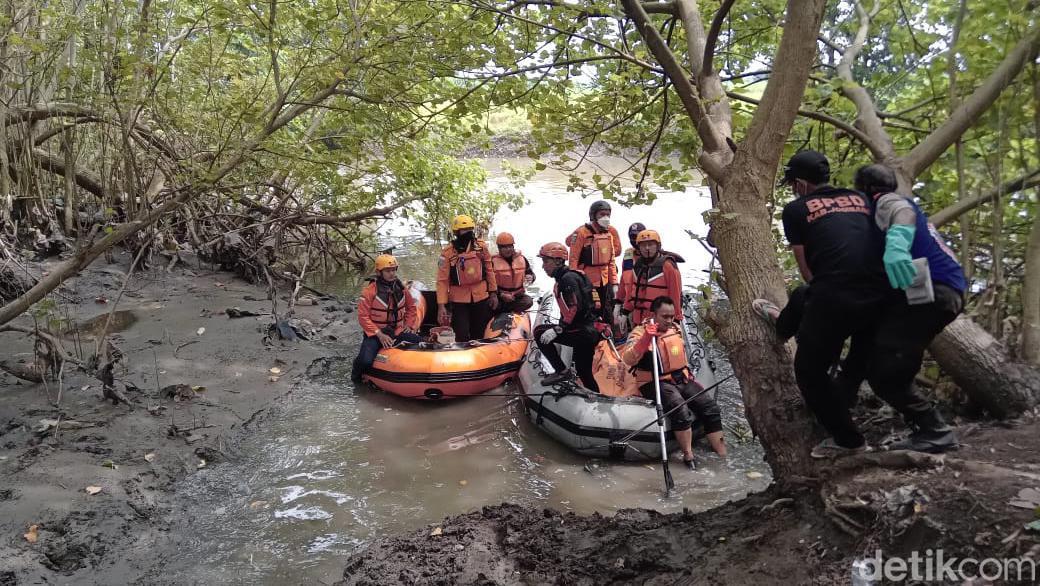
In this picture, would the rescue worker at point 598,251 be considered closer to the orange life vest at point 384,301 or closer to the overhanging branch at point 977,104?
the orange life vest at point 384,301

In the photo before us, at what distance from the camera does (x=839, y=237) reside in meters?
3.08

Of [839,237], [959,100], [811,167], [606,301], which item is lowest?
[606,301]

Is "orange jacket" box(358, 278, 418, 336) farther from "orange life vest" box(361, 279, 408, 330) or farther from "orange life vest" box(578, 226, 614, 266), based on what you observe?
"orange life vest" box(578, 226, 614, 266)

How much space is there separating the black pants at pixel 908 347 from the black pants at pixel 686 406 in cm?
300

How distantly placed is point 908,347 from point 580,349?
4312 millimetres

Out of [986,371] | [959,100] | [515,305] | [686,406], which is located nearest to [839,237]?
[986,371]

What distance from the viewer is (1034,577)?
2.08 m

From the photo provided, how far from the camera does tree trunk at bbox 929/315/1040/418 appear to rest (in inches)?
137

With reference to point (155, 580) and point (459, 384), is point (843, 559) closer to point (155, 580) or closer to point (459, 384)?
point (155, 580)

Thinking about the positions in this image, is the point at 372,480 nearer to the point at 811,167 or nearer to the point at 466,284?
the point at 466,284

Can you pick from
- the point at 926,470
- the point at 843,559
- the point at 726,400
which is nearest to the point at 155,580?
the point at 843,559

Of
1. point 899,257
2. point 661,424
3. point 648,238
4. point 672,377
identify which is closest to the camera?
point 899,257

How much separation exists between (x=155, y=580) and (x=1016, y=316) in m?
5.67

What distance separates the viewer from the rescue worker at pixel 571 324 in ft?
22.8
